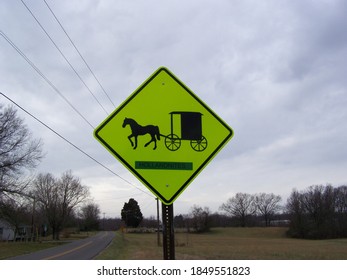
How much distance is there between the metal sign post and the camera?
132 inches

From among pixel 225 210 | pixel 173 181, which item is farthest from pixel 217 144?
pixel 225 210

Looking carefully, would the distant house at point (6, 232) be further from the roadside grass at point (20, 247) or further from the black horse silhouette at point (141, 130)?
the black horse silhouette at point (141, 130)

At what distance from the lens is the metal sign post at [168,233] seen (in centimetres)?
336

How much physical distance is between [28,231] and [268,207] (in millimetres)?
103119

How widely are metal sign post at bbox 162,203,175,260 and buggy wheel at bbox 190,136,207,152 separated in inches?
20.9

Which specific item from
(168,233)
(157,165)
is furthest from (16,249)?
(157,165)

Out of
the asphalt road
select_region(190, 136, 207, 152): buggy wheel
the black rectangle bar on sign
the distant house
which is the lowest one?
the asphalt road

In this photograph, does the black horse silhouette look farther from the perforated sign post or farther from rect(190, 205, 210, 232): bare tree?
rect(190, 205, 210, 232): bare tree

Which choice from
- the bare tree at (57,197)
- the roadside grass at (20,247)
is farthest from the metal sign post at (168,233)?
the bare tree at (57,197)

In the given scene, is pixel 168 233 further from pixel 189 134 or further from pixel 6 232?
pixel 6 232

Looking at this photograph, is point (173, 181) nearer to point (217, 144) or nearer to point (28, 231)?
point (217, 144)

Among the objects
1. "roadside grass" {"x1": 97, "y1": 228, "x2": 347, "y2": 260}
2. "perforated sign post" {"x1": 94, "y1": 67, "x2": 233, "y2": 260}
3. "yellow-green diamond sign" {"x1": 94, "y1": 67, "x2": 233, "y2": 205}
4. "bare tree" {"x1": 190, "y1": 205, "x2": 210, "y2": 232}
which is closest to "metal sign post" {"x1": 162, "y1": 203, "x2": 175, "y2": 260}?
"perforated sign post" {"x1": 94, "y1": 67, "x2": 233, "y2": 260}

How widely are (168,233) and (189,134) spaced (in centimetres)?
86

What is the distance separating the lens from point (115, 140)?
3.35 meters
